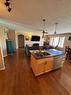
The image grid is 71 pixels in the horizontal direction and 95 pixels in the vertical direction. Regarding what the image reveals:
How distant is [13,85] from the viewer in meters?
2.20

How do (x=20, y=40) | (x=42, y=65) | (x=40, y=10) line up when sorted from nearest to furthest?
1. (x=40, y=10)
2. (x=42, y=65)
3. (x=20, y=40)

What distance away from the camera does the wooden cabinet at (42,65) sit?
8.68 feet

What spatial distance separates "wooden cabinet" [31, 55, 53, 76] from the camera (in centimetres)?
265

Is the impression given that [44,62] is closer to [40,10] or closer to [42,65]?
[42,65]

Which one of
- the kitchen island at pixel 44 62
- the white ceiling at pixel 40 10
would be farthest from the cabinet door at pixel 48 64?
the white ceiling at pixel 40 10

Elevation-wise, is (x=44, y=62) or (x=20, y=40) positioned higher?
(x=20, y=40)

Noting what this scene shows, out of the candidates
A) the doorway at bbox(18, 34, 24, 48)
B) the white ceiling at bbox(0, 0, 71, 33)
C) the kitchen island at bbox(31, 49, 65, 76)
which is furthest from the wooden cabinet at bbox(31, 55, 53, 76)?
the doorway at bbox(18, 34, 24, 48)

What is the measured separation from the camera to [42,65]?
108 inches

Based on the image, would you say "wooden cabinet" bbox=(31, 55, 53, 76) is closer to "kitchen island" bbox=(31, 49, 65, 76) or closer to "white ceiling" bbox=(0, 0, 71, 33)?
"kitchen island" bbox=(31, 49, 65, 76)

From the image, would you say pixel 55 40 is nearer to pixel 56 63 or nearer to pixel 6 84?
pixel 56 63

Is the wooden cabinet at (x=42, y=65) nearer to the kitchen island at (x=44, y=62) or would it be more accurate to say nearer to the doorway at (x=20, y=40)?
the kitchen island at (x=44, y=62)

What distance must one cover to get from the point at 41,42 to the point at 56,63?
7071 mm

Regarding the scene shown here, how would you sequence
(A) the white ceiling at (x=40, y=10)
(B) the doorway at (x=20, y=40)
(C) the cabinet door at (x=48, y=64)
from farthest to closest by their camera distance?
(B) the doorway at (x=20, y=40) → (C) the cabinet door at (x=48, y=64) → (A) the white ceiling at (x=40, y=10)

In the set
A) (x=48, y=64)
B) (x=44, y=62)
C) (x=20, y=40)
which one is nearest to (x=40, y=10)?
(x=44, y=62)
